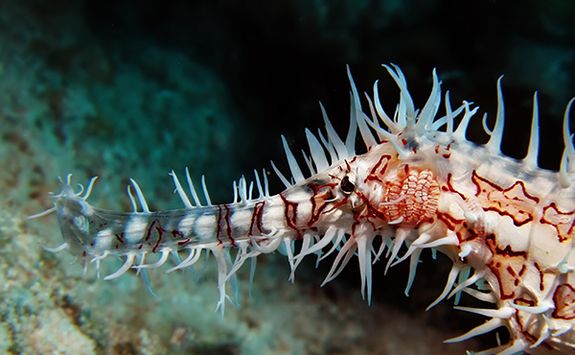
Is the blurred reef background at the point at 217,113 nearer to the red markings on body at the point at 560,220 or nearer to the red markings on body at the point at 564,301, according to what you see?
the red markings on body at the point at 560,220

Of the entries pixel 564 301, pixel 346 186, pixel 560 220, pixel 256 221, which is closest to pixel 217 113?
pixel 256 221

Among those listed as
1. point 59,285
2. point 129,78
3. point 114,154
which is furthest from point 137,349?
point 129,78

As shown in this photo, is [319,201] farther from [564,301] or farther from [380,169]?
[564,301]

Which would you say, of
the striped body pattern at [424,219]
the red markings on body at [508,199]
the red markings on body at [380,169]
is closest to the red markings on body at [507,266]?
the striped body pattern at [424,219]

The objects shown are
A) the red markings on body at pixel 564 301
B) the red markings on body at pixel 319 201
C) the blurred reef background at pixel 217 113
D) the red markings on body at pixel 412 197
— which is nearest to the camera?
the red markings on body at pixel 564 301

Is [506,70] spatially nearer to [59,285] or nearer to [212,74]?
[212,74]

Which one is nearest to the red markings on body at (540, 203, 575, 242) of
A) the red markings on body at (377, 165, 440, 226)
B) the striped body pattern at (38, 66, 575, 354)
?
the striped body pattern at (38, 66, 575, 354)
